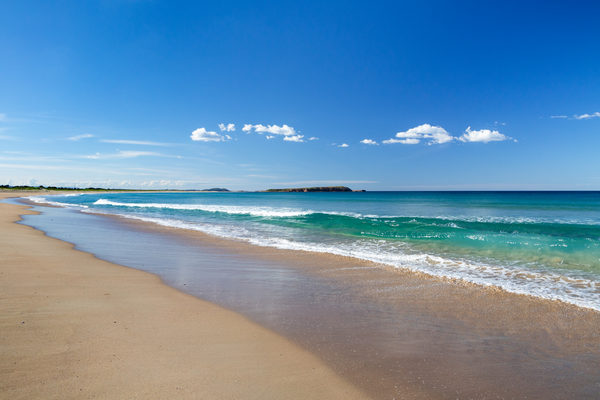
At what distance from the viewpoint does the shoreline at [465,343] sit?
9.74ft

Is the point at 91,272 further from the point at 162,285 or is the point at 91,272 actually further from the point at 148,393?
the point at 148,393

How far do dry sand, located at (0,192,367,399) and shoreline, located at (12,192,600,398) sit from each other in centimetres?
46

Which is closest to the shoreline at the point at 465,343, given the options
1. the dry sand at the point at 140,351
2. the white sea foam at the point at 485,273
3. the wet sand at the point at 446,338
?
the wet sand at the point at 446,338

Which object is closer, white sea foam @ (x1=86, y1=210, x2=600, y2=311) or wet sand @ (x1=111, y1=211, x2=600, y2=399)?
wet sand @ (x1=111, y1=211, x2=600, y2=399)

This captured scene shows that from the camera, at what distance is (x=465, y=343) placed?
3758 millimetres

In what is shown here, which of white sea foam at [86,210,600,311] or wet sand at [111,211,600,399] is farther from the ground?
wet sand at [111,211,600,399]

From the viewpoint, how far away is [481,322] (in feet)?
14.6

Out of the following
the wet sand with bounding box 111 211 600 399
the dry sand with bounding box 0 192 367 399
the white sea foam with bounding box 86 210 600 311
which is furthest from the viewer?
the white sea foam with bounding box 86 210 600 311

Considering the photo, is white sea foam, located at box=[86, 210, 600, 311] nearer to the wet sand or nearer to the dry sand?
the wet sand

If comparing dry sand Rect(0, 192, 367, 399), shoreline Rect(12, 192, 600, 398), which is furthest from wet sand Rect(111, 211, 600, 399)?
dry sand Rect(0, 192, 367, 399)

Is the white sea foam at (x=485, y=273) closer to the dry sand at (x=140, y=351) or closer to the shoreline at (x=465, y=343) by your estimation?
the shoreline at (x=465, y=343)

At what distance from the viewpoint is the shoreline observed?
2.97m

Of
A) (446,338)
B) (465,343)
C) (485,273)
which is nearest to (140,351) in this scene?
(446,338)

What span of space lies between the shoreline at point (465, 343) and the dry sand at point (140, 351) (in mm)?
458
